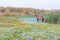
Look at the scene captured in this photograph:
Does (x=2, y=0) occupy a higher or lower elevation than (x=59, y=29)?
higher

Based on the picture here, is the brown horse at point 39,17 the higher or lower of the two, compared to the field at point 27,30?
higher

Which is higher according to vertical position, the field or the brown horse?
the brown horse

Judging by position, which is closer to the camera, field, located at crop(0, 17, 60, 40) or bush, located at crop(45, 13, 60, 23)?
field, located at crop(0, 17, 60, 40)

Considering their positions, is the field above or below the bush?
below

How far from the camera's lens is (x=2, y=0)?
214cm

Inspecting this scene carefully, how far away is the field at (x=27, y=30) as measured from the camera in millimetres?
1912

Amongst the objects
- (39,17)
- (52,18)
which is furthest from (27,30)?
(52,18)

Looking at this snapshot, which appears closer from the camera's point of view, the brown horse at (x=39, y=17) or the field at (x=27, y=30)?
the field at (x=27, y=30)

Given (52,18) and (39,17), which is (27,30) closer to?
(39,17)

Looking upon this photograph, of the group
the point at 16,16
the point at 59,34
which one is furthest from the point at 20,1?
the point at 59,34

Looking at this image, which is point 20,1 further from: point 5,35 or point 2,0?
point 5,35

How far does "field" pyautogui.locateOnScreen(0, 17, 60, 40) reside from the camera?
Result: 6.27 feet

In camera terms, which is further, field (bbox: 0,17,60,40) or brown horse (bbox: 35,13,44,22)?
brown horse (bbox: 35,13,44,22)

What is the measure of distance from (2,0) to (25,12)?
1.11 ft
